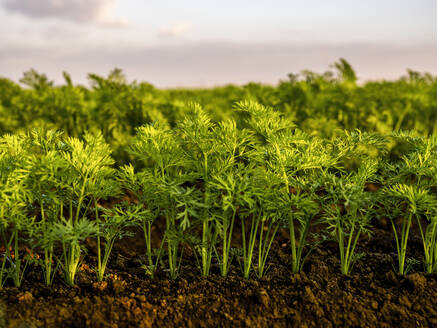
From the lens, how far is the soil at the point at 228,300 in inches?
93.7

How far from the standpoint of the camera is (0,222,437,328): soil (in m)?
2.38

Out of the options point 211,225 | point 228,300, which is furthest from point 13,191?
point 228,300

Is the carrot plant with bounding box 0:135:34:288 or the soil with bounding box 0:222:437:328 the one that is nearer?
the carrot plant with bounding box 0:135:34:288

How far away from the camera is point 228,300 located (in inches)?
100

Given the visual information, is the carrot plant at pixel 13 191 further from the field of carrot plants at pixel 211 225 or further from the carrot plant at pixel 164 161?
the carrot plant at pixel 164 161

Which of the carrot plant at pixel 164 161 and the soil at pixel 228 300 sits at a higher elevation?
the carrot plant at pixel 164 161

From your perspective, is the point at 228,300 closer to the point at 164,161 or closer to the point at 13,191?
the point at 164,161

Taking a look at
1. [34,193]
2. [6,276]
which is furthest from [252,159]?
[6,276]

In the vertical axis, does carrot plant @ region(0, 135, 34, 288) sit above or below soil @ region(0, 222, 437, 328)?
above

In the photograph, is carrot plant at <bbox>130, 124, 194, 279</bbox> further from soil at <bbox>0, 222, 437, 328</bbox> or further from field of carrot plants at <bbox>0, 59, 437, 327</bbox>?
soil at <bbox>0, 222, 437, 328</bbox>

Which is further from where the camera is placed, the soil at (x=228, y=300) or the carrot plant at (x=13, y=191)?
the soil at (x=228, y=300)

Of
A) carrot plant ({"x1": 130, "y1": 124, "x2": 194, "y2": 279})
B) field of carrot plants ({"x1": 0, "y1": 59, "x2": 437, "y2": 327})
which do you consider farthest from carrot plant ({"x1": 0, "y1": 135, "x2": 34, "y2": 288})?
carrot plant ({"x1": 130, "y1": 124, "x2": 194, "y2": 279})

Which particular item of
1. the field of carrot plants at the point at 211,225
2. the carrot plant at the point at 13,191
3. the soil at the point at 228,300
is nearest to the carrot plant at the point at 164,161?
the field of carrot plants at the point at 211,225

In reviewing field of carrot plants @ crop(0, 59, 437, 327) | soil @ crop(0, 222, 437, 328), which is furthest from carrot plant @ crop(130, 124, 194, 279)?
soil @ crop(0, 222, 437, 328)
